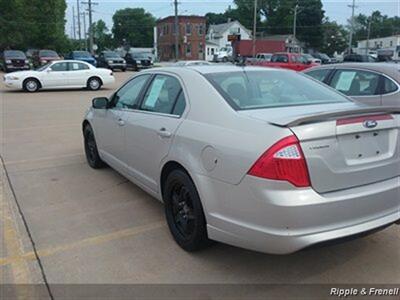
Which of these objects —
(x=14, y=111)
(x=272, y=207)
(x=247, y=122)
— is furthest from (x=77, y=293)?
(x=14, y=111)

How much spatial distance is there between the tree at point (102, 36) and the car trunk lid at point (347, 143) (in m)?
115

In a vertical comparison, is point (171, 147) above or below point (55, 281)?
above

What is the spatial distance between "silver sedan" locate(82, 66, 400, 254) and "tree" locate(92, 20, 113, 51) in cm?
11349

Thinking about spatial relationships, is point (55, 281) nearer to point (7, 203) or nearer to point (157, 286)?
point (157, 286)

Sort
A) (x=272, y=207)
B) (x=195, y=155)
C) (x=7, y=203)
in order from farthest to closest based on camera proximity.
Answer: (x=7, y=203), (x=195, y=155), (x=272, y=207)

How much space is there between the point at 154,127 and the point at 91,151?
2592 millimetres

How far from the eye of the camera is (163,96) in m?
4.27

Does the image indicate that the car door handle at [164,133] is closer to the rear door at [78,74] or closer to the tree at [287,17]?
the rear door at [78,74]

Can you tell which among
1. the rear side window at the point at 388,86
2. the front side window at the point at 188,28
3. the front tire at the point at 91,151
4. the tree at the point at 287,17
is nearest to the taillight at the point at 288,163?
the front tire at the point at 91,151

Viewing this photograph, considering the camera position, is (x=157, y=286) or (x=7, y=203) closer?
(x=157, y=286)

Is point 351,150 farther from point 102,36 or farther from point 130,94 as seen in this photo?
point 102,36

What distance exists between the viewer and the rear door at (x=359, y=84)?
6.85 metres

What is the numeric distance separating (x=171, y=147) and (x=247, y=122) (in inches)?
36.0

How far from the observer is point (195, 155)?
11.2ft
